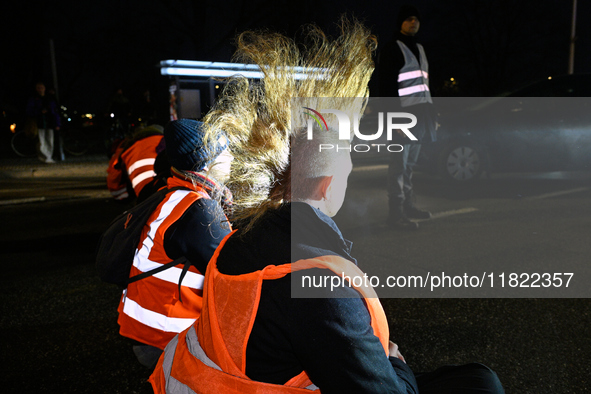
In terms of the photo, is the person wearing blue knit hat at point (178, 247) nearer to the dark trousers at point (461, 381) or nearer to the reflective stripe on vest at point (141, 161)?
the dark trousers at point (461, 381)

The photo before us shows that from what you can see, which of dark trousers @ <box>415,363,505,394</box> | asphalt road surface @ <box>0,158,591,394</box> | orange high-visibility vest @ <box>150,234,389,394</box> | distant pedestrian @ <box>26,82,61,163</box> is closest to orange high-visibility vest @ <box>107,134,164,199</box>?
asphalt road surface @ <box>0,158,591,394</box>

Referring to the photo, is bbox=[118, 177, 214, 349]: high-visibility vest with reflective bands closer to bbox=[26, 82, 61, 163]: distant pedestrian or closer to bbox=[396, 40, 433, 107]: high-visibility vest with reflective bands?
bbox=[396, 40, 433, 107]: high-visibility vest with reflective bands

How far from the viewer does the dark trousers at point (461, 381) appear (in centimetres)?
147

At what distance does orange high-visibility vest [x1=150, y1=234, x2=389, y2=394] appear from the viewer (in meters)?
1.16

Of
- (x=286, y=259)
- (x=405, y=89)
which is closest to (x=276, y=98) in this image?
(x=286, y=259)

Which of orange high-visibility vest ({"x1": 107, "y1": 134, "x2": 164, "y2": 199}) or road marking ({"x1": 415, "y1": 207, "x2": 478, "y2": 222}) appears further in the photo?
road marking ({"x1": 415, "y1": 207, "x2": 478, "y2": 222})

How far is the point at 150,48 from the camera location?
86.3ft

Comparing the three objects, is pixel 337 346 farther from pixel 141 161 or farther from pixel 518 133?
pixel 518 133

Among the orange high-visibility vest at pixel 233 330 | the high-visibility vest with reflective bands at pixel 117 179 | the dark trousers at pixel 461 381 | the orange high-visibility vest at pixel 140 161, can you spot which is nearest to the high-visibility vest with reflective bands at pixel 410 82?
the orange high-visibility vest at pixel 140 161

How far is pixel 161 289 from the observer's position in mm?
2121

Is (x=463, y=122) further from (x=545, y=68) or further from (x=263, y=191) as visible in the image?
(x=545, y=68)

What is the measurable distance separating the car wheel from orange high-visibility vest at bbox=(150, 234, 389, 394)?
6894 mm

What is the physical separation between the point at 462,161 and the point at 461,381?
6.67 meters

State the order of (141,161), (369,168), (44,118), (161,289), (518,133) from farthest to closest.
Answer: (44,118) → (369,168) → (518,133) → (141,161) → (161,289)
